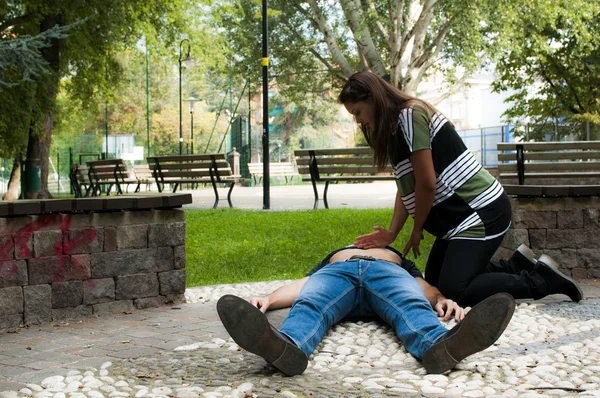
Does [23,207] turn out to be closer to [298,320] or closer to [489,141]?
[298,320]

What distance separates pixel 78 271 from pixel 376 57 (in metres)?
19.9

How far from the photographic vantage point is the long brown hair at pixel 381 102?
433cm

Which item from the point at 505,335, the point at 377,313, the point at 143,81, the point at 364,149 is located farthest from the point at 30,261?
the point at 143,81

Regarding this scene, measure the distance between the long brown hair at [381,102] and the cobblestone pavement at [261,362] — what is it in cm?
104

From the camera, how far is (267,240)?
884 centimetres

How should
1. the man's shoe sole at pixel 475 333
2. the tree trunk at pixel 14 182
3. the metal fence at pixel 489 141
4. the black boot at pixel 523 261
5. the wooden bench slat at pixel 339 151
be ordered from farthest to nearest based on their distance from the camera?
the metal fence at pixel 489 141, the tree trunk at pixel 14 182, the wooden bench slat at pixel 339 151, the black boot at pixel 523 261, the man's shoe sole at pixel 475 333

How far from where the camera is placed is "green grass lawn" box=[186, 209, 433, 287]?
23.4 feet

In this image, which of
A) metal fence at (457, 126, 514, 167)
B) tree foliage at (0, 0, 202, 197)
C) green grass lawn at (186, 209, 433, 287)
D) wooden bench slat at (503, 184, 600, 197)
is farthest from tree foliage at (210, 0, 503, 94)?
wooden bench slat at (503, 184, 600, 197)

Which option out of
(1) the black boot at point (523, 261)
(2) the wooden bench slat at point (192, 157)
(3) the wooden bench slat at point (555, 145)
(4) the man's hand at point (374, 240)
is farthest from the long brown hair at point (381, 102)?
(2) the wooden bench slat at point (192, 157)

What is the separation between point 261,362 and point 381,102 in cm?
159

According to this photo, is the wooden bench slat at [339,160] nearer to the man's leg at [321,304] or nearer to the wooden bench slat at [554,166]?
the wooden bench slat at [554,166]

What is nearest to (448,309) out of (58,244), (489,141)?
(58,244)

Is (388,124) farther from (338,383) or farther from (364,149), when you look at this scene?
(364,149)

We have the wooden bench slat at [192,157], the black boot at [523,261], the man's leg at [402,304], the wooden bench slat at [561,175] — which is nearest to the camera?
the man's leg at [402,304]
